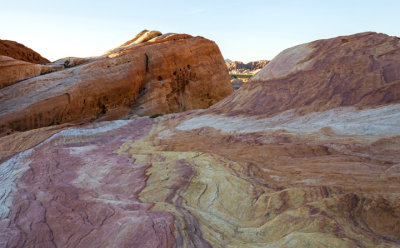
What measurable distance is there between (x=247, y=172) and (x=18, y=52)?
18970 millimetres

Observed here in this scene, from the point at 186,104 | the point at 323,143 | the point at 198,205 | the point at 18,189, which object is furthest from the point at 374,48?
the point at 186,104

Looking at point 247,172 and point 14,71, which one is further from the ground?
point 14,71

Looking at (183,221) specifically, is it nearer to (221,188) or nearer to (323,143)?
(221,188)

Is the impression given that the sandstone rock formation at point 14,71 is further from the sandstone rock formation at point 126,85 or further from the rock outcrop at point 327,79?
the rock outcrop at point 327,79

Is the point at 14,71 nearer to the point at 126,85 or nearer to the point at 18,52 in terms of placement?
the point at 126,85

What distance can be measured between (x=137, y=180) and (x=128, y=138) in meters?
3.72

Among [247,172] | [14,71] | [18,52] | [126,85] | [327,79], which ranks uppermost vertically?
[18,52]

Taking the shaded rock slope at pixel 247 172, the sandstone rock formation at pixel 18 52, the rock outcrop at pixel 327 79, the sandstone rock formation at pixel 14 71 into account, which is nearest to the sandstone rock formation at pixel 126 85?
the sandstone rock formation at pixel 14 71

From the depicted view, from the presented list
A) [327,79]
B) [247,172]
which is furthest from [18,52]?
[247,172]

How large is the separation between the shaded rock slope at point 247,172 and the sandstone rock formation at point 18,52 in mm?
11737

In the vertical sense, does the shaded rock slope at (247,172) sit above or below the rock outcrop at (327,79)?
below

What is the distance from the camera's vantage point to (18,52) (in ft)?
62.5

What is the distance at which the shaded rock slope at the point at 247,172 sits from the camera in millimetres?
3146

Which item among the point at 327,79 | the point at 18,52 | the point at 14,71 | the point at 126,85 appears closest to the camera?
the point at 327,79
